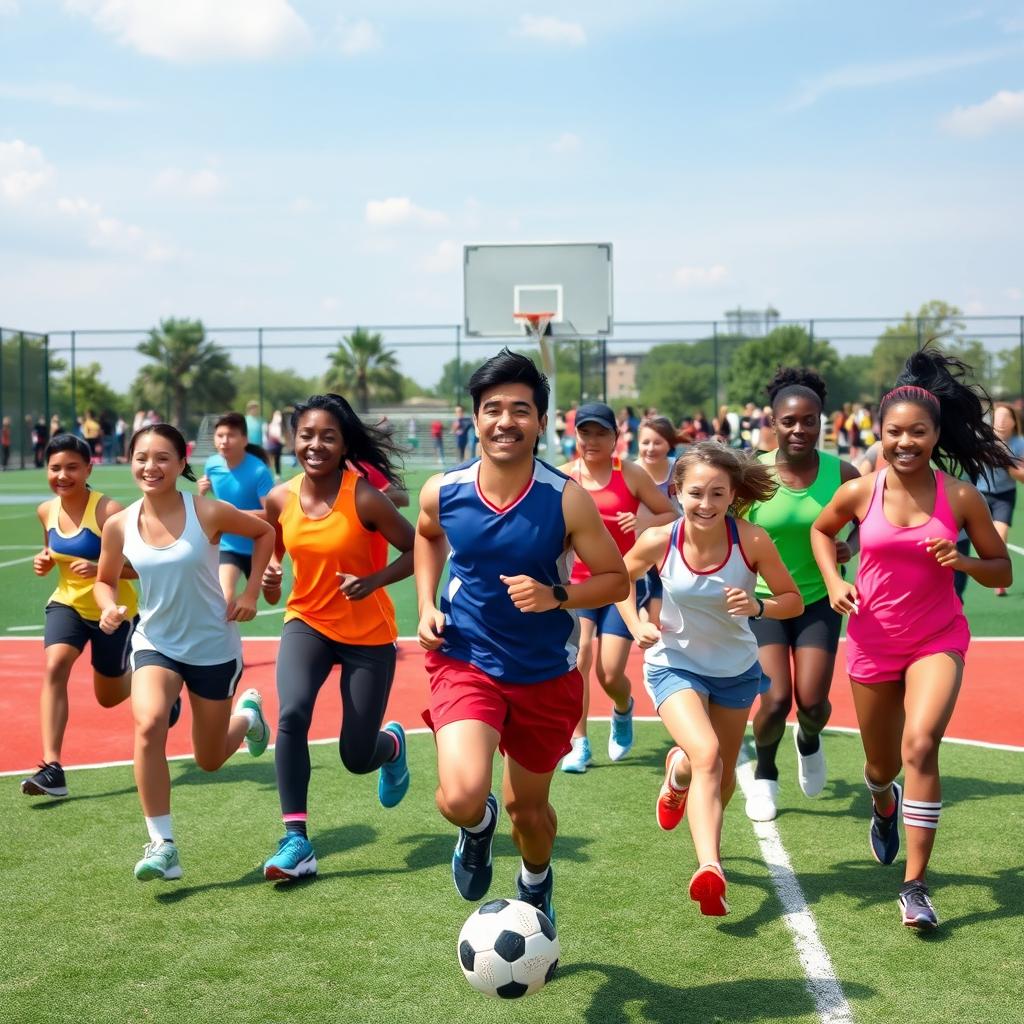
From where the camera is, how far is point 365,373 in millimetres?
58906

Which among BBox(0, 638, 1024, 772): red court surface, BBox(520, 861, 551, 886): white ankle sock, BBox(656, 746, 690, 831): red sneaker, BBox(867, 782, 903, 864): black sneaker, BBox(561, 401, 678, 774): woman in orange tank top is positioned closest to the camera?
BBox(520, 861, 551, 886): white ankle sock

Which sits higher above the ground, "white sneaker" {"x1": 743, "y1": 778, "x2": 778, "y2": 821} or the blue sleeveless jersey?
the blue sleeveless jersey

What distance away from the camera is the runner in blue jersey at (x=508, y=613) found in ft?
15.6

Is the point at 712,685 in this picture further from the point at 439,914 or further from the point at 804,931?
the point at 439,914

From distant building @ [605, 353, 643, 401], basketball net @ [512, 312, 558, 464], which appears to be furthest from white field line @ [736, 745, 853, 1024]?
distant building @ [605, 353, 643, 401]

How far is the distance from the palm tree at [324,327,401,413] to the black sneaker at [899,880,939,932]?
→ 50168 millimetres

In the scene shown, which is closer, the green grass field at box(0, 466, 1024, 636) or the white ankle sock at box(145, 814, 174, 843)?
the white ankle sock at box(145, 814, 174, 843)

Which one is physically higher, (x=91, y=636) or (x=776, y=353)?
(x=776, y=353)

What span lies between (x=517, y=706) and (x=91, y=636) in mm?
3595

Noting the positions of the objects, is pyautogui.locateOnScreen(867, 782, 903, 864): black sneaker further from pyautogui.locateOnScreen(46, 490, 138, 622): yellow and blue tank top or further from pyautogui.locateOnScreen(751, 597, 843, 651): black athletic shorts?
pyautogui.locateOnScreen(46, 490, 138, 622): yellow and blue tank top

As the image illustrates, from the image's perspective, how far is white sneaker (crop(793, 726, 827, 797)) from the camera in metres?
7.00

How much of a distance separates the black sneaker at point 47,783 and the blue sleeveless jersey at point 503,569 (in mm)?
3486

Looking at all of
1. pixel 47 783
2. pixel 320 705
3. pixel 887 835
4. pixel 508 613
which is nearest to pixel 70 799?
pixel 47 783

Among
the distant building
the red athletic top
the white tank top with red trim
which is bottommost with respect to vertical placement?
the white tank top with red trim
